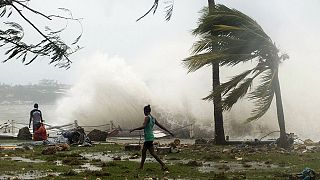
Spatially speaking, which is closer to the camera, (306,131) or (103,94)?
(306,131)

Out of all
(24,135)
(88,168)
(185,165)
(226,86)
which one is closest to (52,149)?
(88,168)

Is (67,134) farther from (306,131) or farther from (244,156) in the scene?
(306,131)

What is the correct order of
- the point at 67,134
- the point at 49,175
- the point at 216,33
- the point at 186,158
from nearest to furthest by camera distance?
the point at 49,175, the point at 186,158, the point at 216,33, the point at 67,134

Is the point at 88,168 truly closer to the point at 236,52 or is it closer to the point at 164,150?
the point at 164,150

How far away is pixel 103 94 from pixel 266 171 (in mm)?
32588

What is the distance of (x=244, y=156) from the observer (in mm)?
16266

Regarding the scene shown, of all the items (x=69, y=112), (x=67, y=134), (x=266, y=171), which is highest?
(x=69, y=112)

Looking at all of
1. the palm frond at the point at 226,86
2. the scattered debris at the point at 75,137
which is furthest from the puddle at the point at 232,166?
the scattered debris at the point at 75,137

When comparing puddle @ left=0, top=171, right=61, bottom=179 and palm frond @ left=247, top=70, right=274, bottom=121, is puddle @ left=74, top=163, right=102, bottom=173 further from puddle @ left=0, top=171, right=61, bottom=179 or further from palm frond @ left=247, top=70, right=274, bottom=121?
palm frond @ left=247, top=70, right=274, bottom=121

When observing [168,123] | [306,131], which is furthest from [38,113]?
[306,131]

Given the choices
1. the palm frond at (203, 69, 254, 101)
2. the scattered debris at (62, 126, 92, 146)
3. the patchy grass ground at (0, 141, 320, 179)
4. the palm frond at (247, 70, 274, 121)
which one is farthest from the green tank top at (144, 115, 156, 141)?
the scattered debris at (62, 126, 92, 146)

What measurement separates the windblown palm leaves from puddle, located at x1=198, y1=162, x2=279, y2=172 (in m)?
3.72

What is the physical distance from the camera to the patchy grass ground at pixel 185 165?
39.0ft

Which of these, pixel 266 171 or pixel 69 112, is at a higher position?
pixel 69 112
